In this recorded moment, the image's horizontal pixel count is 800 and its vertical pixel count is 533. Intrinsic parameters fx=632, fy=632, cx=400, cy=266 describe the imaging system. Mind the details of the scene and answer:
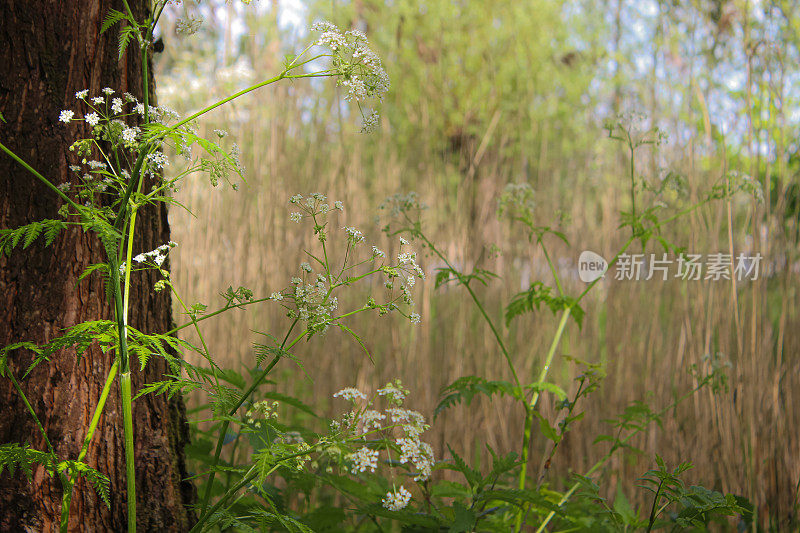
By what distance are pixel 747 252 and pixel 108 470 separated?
2.19 meters

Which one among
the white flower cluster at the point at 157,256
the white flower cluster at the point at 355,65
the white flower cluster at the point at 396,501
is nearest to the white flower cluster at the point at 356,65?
the white flower cluster at the point at 355,65

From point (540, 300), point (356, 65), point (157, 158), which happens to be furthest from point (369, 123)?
point (540, 300)

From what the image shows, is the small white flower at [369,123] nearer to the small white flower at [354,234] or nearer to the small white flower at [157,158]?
the small white flower at [354,234]

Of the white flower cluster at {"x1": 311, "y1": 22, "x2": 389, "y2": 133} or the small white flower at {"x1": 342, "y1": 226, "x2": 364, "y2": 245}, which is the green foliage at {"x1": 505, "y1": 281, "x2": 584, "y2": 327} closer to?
the small white flower at {"x1": 342, "y1": 226, "x2": 364, "y2": 245}

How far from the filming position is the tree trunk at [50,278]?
1.15m

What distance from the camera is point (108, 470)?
120 centimetres

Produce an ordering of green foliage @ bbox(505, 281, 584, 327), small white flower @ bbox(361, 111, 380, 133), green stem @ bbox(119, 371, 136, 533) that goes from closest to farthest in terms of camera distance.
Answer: green stem @ bbox(119, 371, 136, 533), small white flower @ bbox(361, 111, 380, 133), green foliage @ bbox(505, 281, 584, 327)

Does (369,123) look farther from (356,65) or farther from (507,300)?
(507,300)

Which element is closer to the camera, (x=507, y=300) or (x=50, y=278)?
(x=50, y=278)

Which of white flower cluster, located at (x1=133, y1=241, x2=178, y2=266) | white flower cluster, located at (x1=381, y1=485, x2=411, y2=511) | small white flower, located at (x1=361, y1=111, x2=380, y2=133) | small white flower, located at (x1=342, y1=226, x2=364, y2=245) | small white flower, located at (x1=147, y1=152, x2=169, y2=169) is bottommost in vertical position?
white flower cluster, located at (x1=381, y1=485, x2=411, y2=511)

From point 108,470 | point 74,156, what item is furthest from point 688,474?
point 74,156

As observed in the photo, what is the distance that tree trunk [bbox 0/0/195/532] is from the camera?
1.15m

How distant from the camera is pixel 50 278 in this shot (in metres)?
1.18

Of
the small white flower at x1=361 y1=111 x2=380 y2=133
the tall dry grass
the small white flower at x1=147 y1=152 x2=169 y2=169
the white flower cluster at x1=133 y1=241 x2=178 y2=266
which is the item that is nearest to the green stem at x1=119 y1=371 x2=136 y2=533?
the white flower cluster at x1=133 y1=241 x2=178 y2=266
